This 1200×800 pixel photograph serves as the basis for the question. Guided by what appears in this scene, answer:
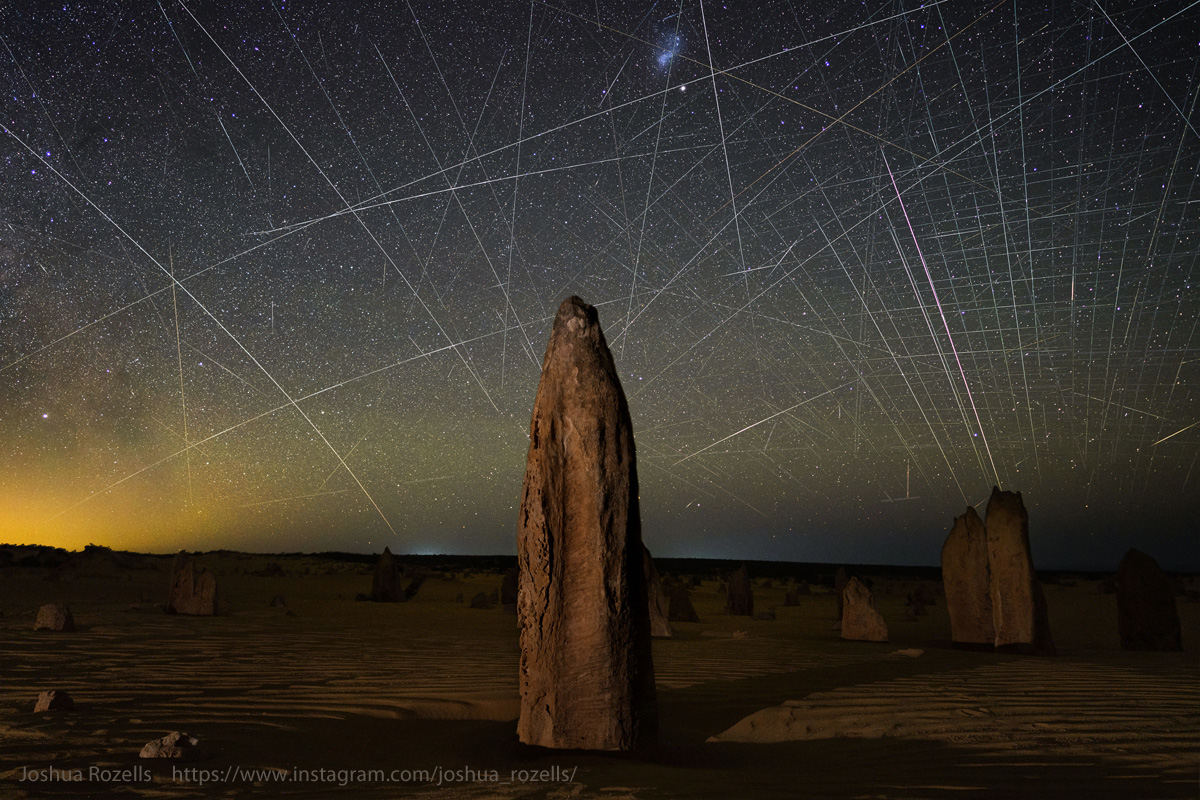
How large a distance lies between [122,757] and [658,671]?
5.79m

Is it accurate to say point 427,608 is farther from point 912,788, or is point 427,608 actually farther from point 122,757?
point 912,788

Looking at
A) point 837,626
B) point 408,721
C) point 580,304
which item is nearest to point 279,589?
point 837,626

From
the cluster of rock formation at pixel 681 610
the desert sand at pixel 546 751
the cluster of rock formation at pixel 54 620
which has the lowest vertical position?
the cluster of rock formation at pixel 681 610

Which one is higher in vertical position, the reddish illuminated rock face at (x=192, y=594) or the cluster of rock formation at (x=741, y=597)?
the reddish illuminated rock face at (x=192, y=594)

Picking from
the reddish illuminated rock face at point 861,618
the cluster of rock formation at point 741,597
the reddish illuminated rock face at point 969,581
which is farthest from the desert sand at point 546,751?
the cluster of rock formation at point 741,597

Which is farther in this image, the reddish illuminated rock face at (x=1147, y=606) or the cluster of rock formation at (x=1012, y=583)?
the reddish illuminated rock face at (x=1147, y=606)

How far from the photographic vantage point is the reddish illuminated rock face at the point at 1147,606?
503 inches

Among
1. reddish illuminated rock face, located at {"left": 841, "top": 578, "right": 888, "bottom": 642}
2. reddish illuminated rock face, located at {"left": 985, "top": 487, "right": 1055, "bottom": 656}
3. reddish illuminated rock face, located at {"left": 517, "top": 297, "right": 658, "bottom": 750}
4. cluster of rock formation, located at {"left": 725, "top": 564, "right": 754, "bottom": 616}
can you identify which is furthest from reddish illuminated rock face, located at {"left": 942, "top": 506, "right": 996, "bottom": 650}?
reddish illuminated rock face, located at {"left": 517, "top": 297, "right": 658, "bottom": 750}

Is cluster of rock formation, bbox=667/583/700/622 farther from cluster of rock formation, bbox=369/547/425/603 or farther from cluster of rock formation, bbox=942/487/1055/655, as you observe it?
cluster of rock formation, bbox=369/547/425/603

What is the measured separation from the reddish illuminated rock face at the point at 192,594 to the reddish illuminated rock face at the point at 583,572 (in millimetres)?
11280

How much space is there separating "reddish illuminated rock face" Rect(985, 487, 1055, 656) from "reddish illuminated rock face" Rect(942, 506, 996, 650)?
3.31 feet

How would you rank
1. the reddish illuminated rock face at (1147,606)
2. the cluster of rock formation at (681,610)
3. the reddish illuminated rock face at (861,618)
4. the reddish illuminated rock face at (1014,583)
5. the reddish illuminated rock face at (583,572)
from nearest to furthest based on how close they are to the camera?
the reddish illuminated rock face at (583,572), the reddish illuminated rock face at (1014,583), the reddish illuminated rock face at (1147,606), the reddish illuminated rock face at (861,618), the cluster of rock formation at (681,610)

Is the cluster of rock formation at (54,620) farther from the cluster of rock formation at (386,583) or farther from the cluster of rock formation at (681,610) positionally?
the cluster of rock formation at (681,610)

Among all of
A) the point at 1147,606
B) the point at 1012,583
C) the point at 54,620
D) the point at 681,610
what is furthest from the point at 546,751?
the point at 681,610
